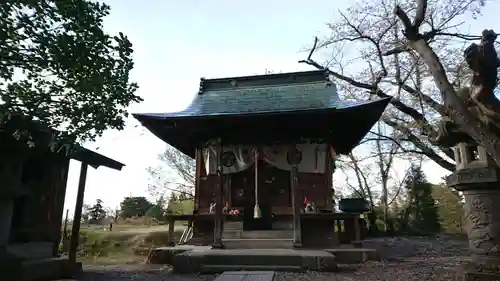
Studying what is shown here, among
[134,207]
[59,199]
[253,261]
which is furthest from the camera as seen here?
[134,207]

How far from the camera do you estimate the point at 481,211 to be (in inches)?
184

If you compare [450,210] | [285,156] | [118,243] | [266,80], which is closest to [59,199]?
[285,156]

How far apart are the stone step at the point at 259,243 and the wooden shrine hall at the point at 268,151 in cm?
3

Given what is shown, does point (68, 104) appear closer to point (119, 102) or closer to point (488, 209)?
point (119, 102)

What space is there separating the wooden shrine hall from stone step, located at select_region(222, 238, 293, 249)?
0.03 m

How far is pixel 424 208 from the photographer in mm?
18516

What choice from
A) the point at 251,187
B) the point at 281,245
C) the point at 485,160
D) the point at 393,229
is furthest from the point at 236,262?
the point at 393,229

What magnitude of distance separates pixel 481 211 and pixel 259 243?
5.02m

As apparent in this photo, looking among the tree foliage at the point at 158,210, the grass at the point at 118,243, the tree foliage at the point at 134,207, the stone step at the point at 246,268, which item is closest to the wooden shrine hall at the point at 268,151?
the stone step at the point at 246,268

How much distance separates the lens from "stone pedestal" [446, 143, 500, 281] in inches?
176

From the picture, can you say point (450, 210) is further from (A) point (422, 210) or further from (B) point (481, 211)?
(B) point (481, 211)

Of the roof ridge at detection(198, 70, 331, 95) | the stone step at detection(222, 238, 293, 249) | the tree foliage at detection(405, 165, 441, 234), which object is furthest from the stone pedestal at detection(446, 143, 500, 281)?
the tree foliage at detection(405, 165, 441, 234)

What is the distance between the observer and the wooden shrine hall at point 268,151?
8391 mm

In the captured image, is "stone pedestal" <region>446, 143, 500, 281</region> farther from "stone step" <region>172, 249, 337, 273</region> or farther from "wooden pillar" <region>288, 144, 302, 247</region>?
"wooden pillar" <region>288, 144, 302, 247</region>
